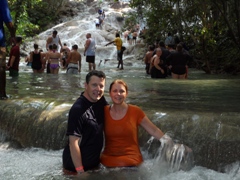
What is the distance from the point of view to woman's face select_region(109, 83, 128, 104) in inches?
187

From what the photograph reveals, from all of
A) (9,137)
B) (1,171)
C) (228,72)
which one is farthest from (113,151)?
(228,72)

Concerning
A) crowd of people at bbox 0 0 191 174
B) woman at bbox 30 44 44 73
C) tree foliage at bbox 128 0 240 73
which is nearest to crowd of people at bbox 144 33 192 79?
tree foliage at bbox 128 0 240 73

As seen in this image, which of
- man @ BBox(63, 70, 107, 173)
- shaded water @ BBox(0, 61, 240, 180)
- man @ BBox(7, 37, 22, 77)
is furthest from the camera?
man @ BBox(7, 37, 22, 77)

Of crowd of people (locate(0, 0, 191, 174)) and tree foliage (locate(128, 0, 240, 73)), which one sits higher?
tree foliage (locate(128, 0, 240, 73))

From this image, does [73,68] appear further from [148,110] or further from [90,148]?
[90,148]

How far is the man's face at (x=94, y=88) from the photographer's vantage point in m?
4.74

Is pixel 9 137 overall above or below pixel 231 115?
below

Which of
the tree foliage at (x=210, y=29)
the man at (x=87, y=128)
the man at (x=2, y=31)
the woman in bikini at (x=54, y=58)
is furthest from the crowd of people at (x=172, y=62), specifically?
the man at (x=87, y=128)

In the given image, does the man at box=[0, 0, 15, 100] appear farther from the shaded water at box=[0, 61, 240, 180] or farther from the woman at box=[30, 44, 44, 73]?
the woman at box=[30, 44, 44, 73]

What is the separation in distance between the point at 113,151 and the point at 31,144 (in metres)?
2.27

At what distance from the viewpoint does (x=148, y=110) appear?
646 cm

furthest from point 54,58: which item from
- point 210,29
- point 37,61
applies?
point 210,29

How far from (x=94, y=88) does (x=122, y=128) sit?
1.85ft

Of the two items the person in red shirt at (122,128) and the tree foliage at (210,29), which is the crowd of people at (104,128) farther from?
the tree foliage at (210,29)
